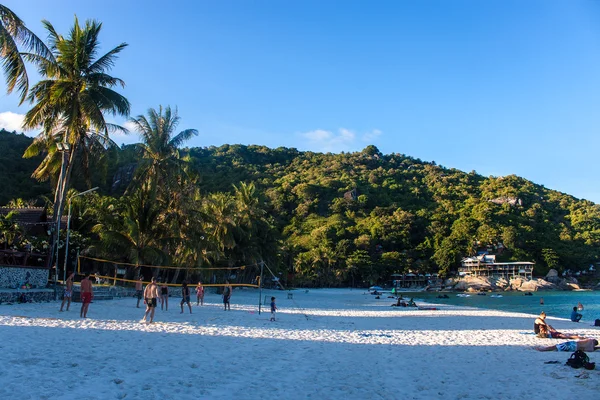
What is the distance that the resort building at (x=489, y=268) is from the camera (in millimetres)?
81525

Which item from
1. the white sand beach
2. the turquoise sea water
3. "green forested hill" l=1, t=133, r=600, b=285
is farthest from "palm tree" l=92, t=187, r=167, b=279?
"green forested hill" l=1, t=133, r=600, b=285

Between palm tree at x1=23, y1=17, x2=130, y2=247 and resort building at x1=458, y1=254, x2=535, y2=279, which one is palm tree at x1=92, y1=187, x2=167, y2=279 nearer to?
palm tree at x1=23, y1=17, x2=130, y2=247

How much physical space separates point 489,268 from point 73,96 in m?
79.2

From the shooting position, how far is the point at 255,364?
26.3ft

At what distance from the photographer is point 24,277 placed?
19.6 metres

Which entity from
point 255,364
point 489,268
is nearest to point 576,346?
point 255,364

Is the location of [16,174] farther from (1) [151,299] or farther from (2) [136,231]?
(1) [151,299]

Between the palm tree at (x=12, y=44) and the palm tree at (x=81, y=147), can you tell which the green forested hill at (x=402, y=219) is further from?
the palm tree at (x=12, y=44)

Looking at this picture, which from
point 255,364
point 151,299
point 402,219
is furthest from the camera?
point 402,219

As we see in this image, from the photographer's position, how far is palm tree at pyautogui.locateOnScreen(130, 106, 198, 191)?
27.4 metres

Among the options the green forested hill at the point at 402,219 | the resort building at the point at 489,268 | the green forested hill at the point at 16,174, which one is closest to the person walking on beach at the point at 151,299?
the green forested hill at the point at 16,174

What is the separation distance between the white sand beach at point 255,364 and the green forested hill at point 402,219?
178ft

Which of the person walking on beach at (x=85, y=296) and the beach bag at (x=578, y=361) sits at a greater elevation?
the person walking on beach at (x=85, y=296)

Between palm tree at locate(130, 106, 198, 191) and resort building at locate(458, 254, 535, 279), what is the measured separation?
226 feet
